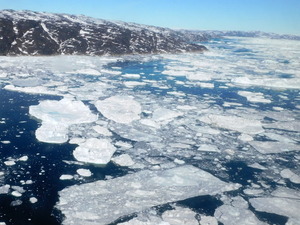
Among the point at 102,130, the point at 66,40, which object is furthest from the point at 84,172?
the point at 66,40

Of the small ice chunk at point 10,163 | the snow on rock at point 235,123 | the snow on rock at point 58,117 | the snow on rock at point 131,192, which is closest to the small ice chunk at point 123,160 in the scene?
the snow on rock at point 131,192

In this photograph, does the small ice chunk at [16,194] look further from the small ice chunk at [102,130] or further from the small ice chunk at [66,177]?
the small ice chunk at [102,130]

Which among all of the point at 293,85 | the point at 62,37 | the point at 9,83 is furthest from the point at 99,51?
the point at 293,85

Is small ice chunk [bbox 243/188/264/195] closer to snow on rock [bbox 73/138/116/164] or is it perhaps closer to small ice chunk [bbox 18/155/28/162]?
snow on rock [bbox 73/138/116/164]

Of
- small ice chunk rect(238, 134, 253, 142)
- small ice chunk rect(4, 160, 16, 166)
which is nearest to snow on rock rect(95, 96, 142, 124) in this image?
small ice chunk rect(238, 134, 253, 142)

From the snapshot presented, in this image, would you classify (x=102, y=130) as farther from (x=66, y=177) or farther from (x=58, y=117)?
(x=66, y=177)
